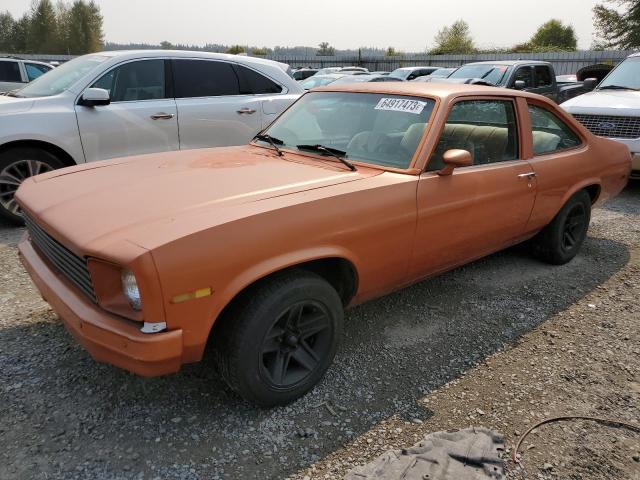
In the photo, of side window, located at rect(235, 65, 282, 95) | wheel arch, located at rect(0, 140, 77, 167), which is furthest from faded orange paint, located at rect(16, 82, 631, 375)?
side window, located at rect(235, 65, 282, 95)

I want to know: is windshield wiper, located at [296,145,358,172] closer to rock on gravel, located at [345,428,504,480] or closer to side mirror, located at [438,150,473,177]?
side mirror, located at [438,150,473,177]

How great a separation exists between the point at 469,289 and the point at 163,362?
8.86 ft

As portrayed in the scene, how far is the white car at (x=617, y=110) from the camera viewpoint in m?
6.69

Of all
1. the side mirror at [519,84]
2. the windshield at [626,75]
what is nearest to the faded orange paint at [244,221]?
the windshield at [626,75]

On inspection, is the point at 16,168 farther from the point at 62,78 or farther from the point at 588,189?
the point at 588,189

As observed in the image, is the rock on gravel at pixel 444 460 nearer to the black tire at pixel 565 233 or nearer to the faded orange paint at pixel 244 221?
the faded orange paint at pixel 244 221

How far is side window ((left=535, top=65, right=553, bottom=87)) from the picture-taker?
1113cm

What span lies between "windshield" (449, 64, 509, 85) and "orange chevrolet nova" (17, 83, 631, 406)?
742 cm

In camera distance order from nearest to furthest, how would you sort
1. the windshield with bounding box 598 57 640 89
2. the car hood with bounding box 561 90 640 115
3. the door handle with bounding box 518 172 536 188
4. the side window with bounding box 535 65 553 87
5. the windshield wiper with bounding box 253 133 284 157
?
the windshield wiper with bounding box 253 133 284 157
the door handle with bounding box 518 172 536 188
the car hood with bounding box 561 90 640 115
the windshield with bounding box 598 57 640 89
the side window with bounding box 535 65 553 87

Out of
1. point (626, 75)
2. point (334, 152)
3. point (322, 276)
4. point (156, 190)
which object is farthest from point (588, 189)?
point (626, 75)

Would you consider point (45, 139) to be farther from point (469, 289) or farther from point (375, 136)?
point (469, 289)

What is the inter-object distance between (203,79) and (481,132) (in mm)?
3544

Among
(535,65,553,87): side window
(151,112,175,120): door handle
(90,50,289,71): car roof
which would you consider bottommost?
(151,112,175,120): door handle

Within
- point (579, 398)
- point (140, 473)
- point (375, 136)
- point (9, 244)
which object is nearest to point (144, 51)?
point (9, 244)
